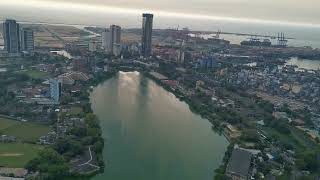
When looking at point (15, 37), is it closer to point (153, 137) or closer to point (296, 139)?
point (153, 137)

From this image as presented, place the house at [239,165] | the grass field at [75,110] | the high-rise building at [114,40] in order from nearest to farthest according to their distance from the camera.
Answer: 1. the house at [239,165]
2. the grass field at [75,110]
3. the high-rise building at [114,40]

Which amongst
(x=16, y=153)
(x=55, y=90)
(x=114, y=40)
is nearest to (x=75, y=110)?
(x=55, y=90)

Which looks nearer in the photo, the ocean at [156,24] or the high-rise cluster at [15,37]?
the high-rise cluster at [15,37]

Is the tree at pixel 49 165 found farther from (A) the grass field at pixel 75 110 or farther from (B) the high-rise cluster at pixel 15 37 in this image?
(B) the high-rise cluster at pixel 15 37

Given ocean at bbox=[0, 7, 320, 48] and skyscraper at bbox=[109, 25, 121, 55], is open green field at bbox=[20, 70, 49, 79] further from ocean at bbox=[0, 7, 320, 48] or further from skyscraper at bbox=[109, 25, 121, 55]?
ocean at bbox=[0, 7, 320, 48]

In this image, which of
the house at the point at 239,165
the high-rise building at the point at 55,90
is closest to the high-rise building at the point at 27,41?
the high-rise building at the point at 55,90

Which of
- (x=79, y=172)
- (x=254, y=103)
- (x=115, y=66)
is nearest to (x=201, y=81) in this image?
(x=254, y=103)

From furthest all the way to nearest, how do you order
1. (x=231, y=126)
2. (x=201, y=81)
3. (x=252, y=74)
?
(x=252, y=74) → (x=201, y=81) → (x=231, y=126)

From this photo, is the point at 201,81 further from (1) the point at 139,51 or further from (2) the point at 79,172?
(2) the point at 79,172
